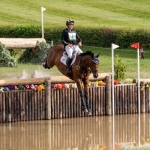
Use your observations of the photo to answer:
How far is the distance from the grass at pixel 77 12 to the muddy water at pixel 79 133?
69.5ft

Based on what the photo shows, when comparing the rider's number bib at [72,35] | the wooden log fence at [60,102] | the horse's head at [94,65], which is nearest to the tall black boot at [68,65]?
the rider's number bib at [72,35]

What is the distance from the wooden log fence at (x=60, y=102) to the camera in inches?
915

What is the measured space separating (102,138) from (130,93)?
13.4 ft

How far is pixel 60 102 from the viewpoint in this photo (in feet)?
78.2

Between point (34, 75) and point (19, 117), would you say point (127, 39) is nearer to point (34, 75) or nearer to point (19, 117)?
point (34, 75)

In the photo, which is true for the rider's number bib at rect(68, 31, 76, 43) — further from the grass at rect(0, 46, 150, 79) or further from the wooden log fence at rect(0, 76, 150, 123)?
the grass at rect(0, 46, 150, 79)

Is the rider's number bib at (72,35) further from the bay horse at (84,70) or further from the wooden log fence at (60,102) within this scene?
the wooden log fence at (60,102)

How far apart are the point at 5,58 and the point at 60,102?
333 inches

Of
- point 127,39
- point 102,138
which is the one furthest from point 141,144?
point 127,39

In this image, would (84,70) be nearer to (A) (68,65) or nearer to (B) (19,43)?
(A) (68,65)

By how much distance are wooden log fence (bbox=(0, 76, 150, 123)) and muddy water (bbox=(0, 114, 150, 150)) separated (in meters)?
0.30

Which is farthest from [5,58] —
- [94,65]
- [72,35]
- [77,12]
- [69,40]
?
[77,12]

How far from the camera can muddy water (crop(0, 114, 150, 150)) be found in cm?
2016

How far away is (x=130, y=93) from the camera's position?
24781 millimetres
